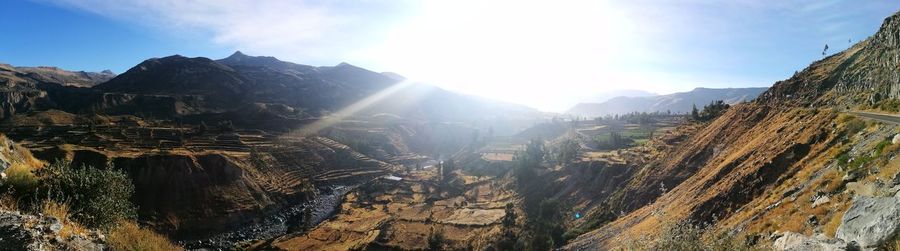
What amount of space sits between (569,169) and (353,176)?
209 ft

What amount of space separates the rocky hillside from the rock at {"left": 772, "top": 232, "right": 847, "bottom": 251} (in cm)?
8

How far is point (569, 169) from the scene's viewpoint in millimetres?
82500

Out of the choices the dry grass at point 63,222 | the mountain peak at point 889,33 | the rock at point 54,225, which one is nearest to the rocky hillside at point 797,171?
the mountain peak at point 889,33

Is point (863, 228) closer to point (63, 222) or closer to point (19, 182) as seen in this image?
point (63, 222)


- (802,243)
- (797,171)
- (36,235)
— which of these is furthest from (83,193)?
(797,171)

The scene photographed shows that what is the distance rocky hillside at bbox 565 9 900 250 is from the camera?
51.0 ft

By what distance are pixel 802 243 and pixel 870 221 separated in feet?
7.48

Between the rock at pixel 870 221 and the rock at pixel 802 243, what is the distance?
49 centimetres

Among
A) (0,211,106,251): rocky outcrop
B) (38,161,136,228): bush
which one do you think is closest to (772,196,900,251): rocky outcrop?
(0,211,106,251): rocky outcrop

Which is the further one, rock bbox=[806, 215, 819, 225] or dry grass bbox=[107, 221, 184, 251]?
rock bbox=[806, 215, 819, 225]

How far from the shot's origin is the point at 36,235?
12062 mm

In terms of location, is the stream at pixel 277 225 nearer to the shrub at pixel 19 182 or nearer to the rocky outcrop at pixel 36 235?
the shrub at pixel 19 182

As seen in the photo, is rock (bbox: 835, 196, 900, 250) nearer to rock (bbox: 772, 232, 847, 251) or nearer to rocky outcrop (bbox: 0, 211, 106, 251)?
rock (bbox: 772, 232, 847, 251)

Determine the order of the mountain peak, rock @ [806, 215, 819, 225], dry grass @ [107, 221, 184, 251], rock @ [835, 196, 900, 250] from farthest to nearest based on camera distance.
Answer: the mountain peak < rock @ [806, 215, 819, 225] < dry grass @ [107, 221, 184, 251] < rock @ [835, 196, 900, 250]
